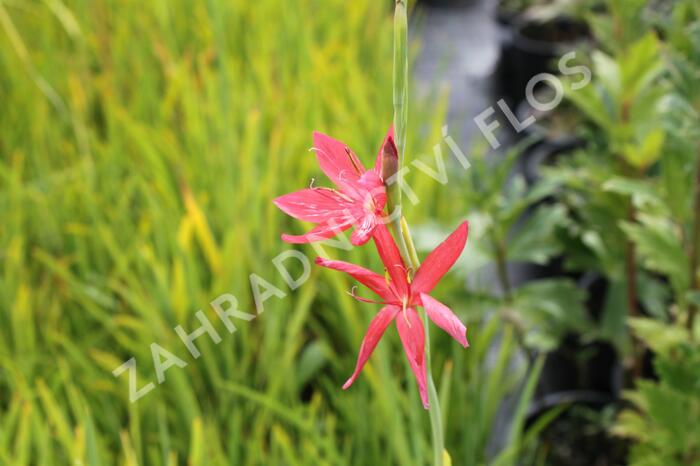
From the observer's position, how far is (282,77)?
1579 millimetres

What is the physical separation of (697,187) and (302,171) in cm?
62

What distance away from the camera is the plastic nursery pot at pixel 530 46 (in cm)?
244

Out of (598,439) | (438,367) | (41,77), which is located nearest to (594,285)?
(598,439)

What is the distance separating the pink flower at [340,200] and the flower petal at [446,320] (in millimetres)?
46

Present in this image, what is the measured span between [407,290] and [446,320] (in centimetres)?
4

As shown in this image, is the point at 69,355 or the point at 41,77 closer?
the point at 69,355

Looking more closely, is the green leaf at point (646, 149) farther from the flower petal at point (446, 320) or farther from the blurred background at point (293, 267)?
the flower petal at point (446, 320)

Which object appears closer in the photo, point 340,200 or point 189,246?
point 340,200

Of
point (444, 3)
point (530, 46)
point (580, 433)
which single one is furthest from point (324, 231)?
point (444, 3)

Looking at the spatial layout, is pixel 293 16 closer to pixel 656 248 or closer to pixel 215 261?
pixel 215 261

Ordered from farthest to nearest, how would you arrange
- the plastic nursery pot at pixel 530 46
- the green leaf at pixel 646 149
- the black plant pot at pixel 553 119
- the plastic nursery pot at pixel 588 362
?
the plastic nursery pot at pixel 530 46, the black plant pot at pixel 553 119, the plastic nursery pot at pixel 588 362, the green leaf at pixel 646 149

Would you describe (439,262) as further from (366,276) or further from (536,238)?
(536,238)

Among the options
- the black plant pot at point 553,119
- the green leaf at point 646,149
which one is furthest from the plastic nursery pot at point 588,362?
the black plant pot at point 553,119

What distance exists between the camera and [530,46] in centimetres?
246
